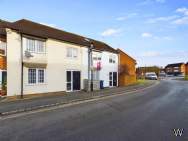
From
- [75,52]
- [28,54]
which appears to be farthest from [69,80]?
[28,54]

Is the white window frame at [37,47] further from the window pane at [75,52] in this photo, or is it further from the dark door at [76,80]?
the dark door at [76,80]

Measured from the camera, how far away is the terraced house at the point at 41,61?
→ 797 inches

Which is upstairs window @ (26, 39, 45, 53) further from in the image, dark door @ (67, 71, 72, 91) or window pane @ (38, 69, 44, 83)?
dark door @ (67, 71, 72, 91)

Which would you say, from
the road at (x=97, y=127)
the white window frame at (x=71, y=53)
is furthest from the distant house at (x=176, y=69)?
the road at (x=97, y=127)

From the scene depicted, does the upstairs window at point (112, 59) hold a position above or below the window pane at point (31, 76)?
above

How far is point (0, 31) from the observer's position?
20.5 m

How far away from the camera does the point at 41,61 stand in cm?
2291

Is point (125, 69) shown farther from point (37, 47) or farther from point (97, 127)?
point (97, 127)

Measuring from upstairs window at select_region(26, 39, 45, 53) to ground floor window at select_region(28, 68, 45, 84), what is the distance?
1.62 metres

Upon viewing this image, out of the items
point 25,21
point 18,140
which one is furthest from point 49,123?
point 25,21

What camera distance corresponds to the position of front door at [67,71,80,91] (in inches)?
1057

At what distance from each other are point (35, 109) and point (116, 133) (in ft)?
23.8

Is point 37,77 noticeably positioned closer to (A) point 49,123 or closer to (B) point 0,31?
(B) point 0,31

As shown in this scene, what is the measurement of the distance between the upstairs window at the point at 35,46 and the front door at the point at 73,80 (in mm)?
4719
